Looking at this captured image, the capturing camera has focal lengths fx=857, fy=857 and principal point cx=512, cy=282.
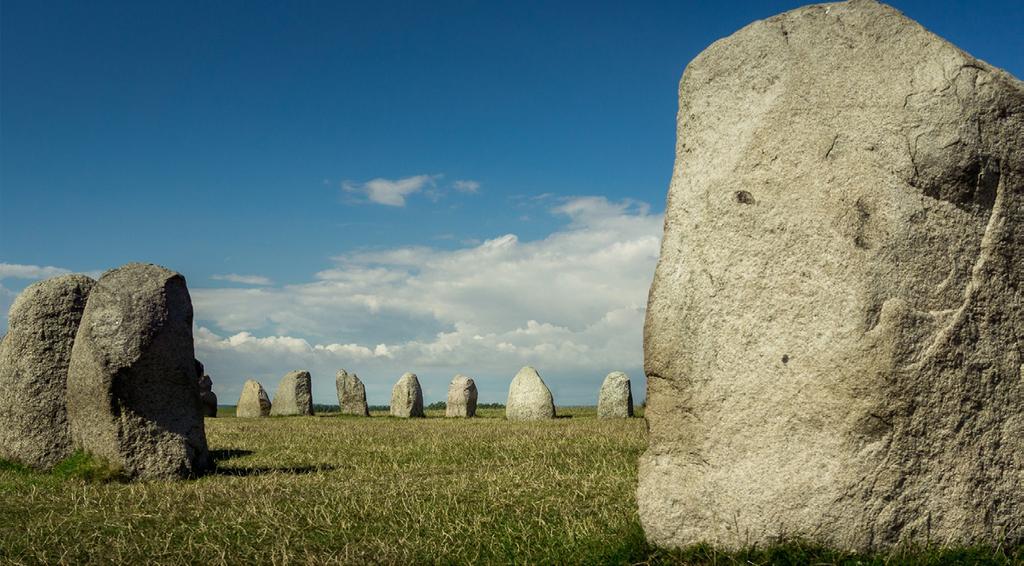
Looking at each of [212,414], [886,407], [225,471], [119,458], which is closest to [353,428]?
[225,471]

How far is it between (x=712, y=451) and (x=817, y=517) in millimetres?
695

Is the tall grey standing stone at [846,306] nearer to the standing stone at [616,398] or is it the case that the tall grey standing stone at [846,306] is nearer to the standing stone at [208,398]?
the standing stone at [616,398]

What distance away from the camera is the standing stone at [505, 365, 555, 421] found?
24.5 m

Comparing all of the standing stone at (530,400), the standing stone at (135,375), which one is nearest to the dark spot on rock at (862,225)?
the standing stone at (135,375)

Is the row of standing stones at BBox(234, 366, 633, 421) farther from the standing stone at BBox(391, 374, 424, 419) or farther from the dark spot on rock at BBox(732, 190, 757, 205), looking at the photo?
the dark spot on rock at BBox(732, 190, 757, 205)

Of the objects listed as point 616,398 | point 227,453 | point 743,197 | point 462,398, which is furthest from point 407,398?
point 743,197

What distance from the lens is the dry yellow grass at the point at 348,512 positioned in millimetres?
Result: 6238

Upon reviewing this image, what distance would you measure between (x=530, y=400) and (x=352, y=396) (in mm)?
8809

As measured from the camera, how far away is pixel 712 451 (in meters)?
5.26

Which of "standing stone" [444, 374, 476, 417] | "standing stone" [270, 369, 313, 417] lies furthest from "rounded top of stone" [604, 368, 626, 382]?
"standing stone" [270, 369, 313, 417]

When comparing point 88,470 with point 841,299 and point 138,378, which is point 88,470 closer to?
point 138,378

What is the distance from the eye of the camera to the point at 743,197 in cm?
536

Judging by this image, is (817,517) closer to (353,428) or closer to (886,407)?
(886,407)

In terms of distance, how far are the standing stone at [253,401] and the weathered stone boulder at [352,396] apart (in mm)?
2677
